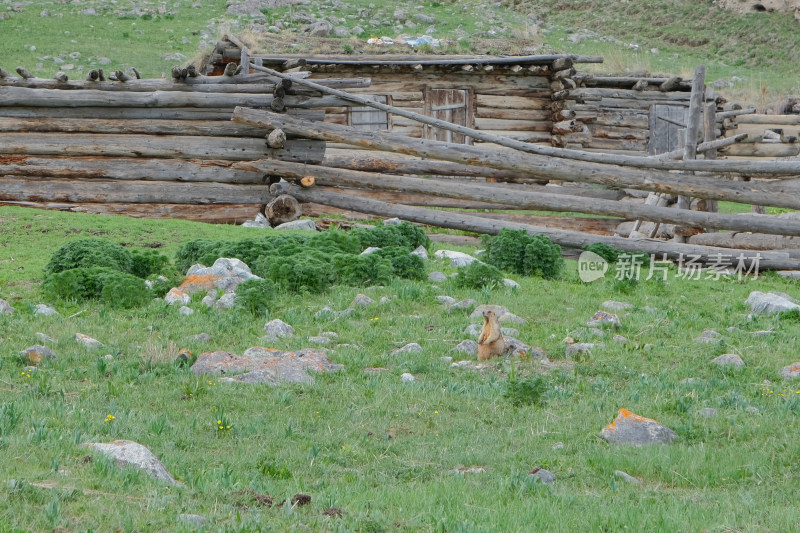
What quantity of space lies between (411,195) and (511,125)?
31.6ft

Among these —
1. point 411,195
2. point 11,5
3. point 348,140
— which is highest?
point 11,5

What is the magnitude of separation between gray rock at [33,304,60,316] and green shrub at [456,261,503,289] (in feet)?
13.4

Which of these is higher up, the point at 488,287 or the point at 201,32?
the point at 201,32

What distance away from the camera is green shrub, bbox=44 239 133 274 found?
888 centimetres

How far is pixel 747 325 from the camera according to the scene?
792 cm

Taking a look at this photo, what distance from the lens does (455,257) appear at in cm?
1054

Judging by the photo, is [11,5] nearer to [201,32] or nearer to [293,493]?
[201,32]

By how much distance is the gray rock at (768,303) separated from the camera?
8461 mm

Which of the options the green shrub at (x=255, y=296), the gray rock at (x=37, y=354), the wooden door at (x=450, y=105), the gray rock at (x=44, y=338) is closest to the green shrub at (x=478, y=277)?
the green shrub at (x=255, y=296)

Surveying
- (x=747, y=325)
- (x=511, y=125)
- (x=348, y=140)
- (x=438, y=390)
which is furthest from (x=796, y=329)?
(x=511, y=125)

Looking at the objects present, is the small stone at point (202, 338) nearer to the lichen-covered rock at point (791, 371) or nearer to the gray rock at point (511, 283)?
the gray rock at point (511, 283)

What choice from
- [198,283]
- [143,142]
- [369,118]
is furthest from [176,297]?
[369,118]

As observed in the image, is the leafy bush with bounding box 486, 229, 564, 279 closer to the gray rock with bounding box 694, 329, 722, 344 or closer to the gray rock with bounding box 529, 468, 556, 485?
the gray rock with bounding box 694, 329, 722, 344

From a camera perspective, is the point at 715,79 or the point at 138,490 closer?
the point at 138,490
